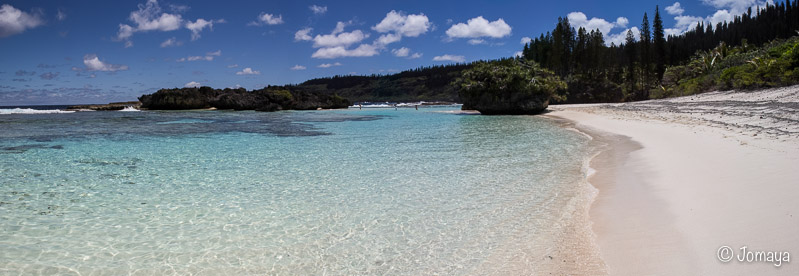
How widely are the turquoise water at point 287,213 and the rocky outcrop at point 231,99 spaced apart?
44.9 m

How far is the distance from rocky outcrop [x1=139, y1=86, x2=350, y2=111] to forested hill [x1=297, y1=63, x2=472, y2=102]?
7038 centimetres

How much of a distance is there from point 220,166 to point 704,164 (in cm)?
1079

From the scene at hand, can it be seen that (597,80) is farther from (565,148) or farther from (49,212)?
(49,212)

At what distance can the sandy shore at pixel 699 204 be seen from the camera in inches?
136

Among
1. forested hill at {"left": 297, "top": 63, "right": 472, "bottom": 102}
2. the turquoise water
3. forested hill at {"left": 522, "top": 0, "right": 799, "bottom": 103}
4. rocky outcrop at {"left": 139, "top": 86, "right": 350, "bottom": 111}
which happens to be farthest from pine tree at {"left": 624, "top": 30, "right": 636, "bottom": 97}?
forested hill at {"left": 297, "top": 63, "right": 472, "bottom": 102}

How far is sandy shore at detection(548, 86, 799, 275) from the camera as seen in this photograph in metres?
3.46

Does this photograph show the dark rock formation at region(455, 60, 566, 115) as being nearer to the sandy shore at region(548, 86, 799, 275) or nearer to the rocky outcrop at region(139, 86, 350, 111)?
the sandy shore at region(548, 86, 799, 275)

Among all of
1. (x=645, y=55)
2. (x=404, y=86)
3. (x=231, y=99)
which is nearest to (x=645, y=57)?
(x=645, y=55)

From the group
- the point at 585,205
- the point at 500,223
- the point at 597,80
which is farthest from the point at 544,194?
the point at 597,80

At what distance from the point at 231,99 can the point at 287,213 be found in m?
55.0

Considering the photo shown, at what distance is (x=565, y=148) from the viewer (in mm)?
12195

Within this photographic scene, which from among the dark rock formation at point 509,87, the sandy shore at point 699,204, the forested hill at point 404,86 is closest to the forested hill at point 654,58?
the dark rock formation at point 509,87

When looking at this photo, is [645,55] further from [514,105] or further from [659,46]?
[514,105]

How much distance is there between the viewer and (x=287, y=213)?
5.73 metres
